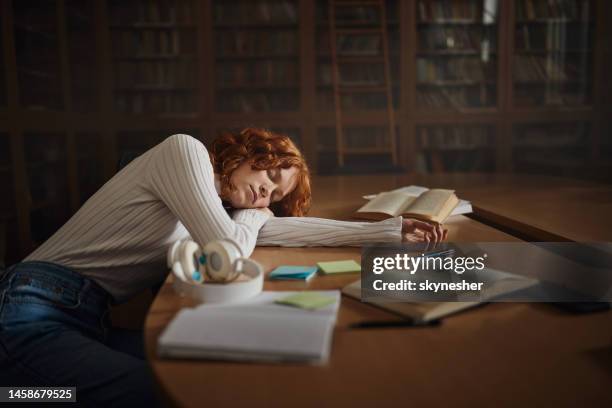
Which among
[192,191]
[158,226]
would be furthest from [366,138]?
[192,191]

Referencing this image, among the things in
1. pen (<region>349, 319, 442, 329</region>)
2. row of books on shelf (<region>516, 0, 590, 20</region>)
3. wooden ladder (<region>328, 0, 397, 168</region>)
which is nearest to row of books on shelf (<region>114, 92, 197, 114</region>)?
wooden ladder (<region>328, 0, 397, 168</region>)

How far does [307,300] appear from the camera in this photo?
0.83 m

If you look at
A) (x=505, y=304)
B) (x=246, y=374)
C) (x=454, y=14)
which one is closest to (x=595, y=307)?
(x=505, y=304)

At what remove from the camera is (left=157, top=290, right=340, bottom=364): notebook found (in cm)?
64

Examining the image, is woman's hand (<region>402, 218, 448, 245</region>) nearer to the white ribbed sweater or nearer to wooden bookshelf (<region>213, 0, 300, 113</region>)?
the white ribbed sweater

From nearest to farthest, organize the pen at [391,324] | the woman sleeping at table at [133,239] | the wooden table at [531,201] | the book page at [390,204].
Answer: the pen at [391,324], the woman sleeping at table at [133,239], the wooden table at [531,201], the book page at [390,204]

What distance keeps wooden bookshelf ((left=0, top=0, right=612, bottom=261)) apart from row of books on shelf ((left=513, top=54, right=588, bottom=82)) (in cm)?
1

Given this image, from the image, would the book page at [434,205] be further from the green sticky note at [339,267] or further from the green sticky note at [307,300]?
the green sticky note at [307,300]

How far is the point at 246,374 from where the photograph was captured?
620mm

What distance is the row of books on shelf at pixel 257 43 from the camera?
4805 millimetres

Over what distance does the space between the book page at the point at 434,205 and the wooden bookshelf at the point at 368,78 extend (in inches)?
127

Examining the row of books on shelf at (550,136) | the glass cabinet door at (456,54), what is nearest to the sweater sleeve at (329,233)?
→ the glass cabinet door at (456,54)

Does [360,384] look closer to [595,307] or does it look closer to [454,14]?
[595,307]

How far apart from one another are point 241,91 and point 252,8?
2.36 feet
